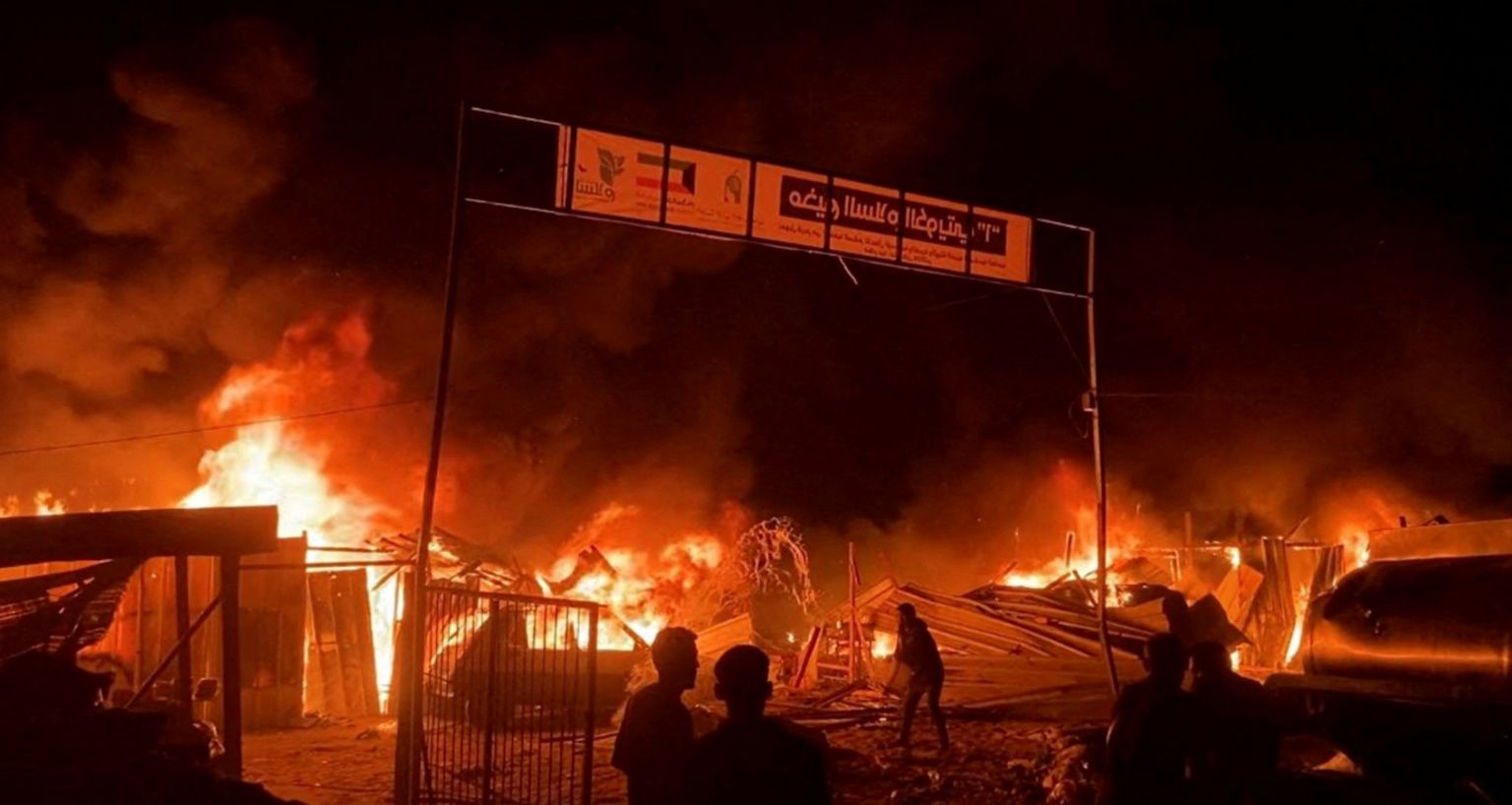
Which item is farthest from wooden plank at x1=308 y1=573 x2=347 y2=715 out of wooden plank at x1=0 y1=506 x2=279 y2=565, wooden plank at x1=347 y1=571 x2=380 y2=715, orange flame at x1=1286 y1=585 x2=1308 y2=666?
orange flame at x1=1286 y1=585 x2=1308 y2=666

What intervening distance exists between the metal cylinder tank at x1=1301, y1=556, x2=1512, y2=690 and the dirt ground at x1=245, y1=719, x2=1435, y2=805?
1910mm

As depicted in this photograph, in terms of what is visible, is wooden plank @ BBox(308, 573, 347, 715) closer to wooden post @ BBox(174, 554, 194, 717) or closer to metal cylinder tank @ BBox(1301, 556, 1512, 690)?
wooden post @ BBox(174, 554, 194, 717)

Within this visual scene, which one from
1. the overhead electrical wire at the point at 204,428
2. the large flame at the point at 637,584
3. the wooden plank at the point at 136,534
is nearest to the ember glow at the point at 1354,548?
Result: the wooden plank at the point at 136,534

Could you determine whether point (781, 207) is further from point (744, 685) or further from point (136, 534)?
point (744, 685)

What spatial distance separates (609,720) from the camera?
14.5 metres

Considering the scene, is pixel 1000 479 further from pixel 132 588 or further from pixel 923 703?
pixel 132 588

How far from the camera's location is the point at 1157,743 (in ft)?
14.5

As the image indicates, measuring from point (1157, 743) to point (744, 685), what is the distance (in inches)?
80.9

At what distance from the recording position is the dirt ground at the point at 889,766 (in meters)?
9.62

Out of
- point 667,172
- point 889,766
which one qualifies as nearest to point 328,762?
point 889,766

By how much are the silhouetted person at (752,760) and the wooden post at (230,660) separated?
12.6 feet

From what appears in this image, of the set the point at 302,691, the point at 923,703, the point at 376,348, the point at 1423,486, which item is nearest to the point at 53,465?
the point at 376,348

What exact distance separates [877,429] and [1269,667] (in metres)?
20.4

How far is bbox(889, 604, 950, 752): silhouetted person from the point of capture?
38.9 feet
